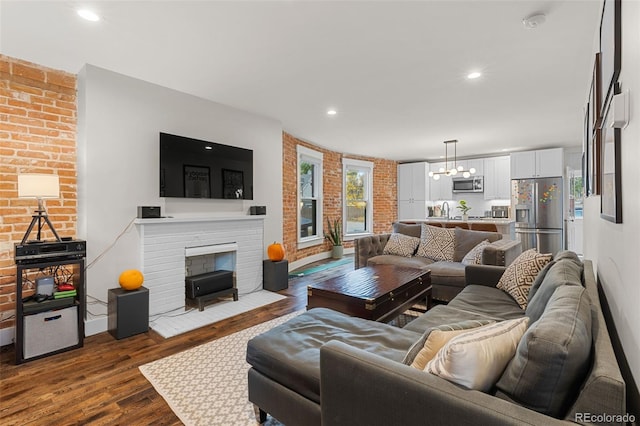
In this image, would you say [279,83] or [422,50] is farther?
[279,83]

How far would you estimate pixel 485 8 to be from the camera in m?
2.08

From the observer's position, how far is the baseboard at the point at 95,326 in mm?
2904

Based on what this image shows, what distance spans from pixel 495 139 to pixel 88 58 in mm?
6286

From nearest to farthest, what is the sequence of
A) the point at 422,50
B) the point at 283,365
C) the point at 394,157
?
1. the point at 283,365
2. the point at 422,50
3. the point at 394,157

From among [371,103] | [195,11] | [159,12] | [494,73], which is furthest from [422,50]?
[159,12]

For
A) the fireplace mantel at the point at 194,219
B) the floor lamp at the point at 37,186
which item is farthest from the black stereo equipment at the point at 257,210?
the floor lamp at the point at 37,186

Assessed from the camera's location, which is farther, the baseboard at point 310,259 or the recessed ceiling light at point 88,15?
the baseboard at point 310,259

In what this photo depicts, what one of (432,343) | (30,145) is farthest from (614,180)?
(30,145)

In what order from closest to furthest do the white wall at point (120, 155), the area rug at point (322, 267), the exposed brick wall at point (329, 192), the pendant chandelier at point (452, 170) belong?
the white wall at point (120, 155) → the area rug at point (322, 267) → the exposed brick wall at point (329, 192) → the pendant chandelier at point (452, 170)

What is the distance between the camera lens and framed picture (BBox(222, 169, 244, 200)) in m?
4.01

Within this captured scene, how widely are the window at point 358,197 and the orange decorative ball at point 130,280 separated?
504cm

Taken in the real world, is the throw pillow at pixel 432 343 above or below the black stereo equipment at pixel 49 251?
below

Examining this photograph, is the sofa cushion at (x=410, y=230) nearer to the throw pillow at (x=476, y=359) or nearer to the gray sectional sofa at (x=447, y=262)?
the gray sectional sofa at (x=447, y=262)

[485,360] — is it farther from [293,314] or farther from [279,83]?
[279,83]
